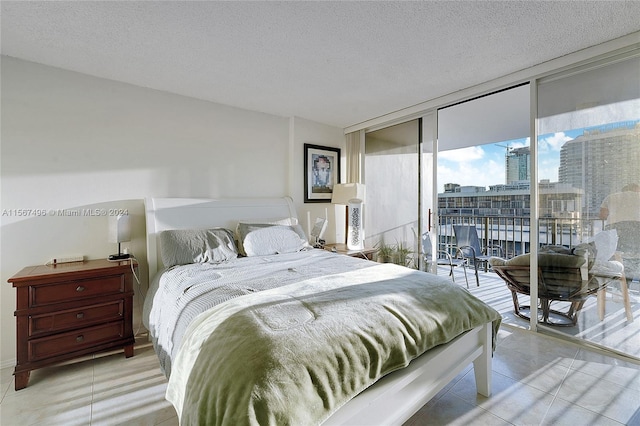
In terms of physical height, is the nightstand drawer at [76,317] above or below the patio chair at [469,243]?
below

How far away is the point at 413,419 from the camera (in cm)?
171

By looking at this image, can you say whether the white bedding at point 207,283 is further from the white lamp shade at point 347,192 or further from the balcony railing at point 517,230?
the balcony railing at point 517,230

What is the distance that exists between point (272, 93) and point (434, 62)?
1660 mm

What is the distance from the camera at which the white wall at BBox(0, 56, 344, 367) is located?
238cm

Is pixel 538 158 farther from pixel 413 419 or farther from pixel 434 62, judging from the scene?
pixel 413 419

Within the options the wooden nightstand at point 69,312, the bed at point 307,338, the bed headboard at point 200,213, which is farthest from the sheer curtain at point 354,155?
the wooden nightstand at point 69,312

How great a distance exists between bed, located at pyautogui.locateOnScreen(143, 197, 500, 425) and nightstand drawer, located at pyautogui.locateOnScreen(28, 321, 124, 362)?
0.31 m

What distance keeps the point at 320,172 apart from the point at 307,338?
3352 mm

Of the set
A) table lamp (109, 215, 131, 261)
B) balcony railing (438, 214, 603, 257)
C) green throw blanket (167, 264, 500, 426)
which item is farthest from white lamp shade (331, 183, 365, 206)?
table lamp (109, 215, 131, 261)

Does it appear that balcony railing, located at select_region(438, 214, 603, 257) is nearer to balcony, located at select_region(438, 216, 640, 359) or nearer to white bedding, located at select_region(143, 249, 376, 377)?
balcony, located at select_region(438, 216, 640, 359)

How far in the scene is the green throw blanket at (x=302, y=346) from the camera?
0.98 m

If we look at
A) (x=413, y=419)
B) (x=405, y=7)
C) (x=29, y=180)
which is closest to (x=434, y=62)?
(x=405, y=7)

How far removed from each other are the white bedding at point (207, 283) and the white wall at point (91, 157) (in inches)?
37.1

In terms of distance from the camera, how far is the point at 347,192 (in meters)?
4.04
